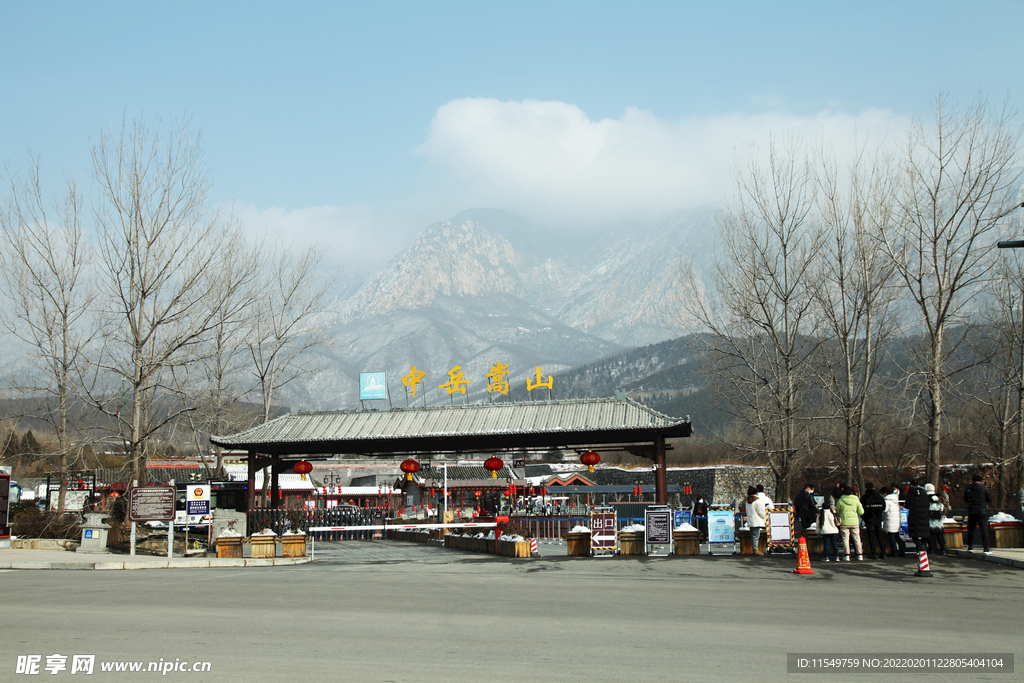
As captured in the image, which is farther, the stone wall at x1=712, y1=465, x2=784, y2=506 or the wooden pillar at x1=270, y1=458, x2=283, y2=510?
the stone wall at x1=712, y1=465, x2=784, y2=506

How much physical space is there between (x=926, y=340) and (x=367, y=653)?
32.6m

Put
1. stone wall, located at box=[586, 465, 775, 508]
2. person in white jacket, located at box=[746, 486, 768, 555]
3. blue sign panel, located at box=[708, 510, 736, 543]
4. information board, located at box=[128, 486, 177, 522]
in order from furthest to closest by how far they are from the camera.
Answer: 1. stone wall, located at box=[586, 465, 775, 508]
2. information board, located at box=[128, 486, 177, 522]
3. blue sign panel, located at box=[708, 510, 736, 543]
4. person in white jacket, located at box=[746, 486, 768, 555]

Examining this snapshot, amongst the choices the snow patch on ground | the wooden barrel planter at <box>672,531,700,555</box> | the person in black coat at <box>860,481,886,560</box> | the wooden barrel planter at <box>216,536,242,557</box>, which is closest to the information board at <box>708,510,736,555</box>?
the wooden barrel planter at <box>672,531,700,555</box>

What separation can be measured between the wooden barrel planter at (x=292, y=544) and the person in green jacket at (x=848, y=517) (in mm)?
14082

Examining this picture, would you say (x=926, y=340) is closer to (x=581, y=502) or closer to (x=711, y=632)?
(x=711, y=632)

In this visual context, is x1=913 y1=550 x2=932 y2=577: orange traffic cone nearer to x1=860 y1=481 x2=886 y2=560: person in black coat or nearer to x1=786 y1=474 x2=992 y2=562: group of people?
x1=786 y1=474 x2=992 y2=562: group of people

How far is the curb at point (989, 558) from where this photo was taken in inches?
620

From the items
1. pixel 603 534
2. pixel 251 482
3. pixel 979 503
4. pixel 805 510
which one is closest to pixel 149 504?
pixel 251 482

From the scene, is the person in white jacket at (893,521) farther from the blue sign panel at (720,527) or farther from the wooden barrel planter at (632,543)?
the wooden barrel planter at (632,543)

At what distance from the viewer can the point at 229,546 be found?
2053 cm

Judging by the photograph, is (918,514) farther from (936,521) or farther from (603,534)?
(603,534)

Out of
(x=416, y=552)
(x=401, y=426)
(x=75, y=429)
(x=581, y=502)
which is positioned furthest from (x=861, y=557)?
(x=581, y=502)

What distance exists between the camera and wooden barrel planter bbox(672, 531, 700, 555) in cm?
1967

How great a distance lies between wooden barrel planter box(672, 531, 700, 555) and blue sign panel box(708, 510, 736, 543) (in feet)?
1.50
